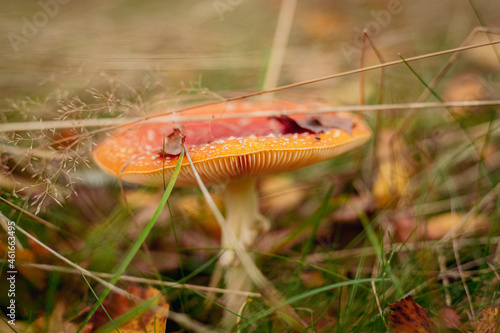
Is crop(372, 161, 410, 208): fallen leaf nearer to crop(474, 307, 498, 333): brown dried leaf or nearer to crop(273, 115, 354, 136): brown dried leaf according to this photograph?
crop(273, 115, 354, 136): brown dried leaf

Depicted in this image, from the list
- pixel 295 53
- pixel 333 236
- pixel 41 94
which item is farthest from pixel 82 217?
pixel 295 53

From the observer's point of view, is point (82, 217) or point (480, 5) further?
point (480, 5)

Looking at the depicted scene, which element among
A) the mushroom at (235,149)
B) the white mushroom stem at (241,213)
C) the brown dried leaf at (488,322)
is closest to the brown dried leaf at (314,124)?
the mushroom at (235,149)

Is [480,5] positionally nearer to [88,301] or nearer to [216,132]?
[216,132]

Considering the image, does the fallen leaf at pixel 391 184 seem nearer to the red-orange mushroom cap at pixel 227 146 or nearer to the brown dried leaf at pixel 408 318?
the red-orange mushroom cap at pixel 227 146

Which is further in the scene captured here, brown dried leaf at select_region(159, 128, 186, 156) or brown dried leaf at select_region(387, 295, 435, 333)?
brown dried leaf at select_region(159, 128, 186, 156)

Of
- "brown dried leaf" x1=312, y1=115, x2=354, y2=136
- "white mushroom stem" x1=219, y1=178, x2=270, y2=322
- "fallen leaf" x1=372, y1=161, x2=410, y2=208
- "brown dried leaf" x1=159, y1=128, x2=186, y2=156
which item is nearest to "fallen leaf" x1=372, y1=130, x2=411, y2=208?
"fallen leaf" x1=372, y1=161, x2=410, y2=208
